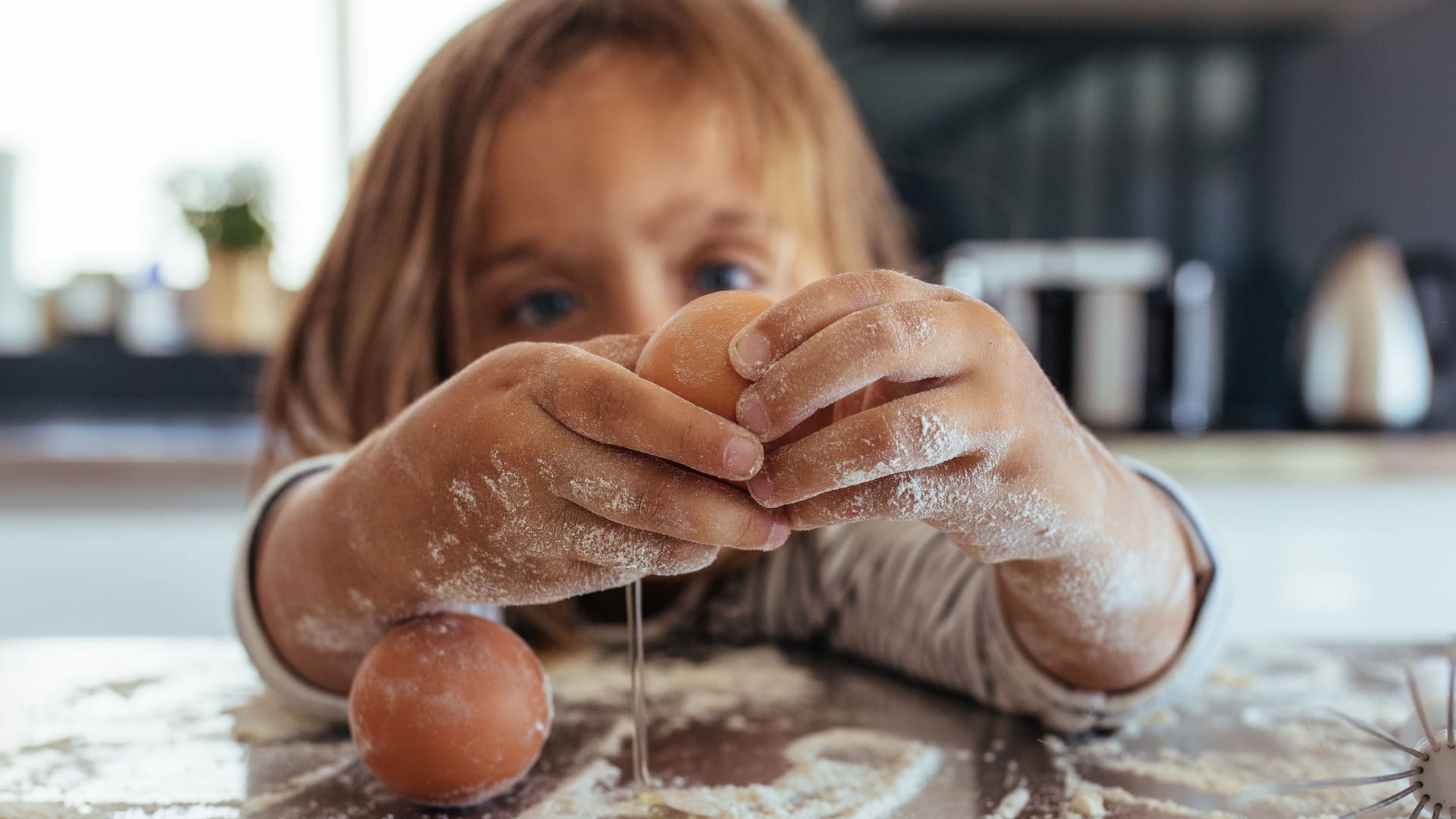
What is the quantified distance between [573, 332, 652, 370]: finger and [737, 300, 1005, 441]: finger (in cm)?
→ 7

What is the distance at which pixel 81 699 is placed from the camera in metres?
0.65

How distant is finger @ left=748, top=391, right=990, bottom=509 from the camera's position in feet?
1.26

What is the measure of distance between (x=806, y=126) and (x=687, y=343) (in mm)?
735

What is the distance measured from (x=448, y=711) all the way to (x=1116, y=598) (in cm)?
33

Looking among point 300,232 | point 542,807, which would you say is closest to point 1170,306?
point 542,807

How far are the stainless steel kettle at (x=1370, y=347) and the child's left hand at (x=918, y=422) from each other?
162 centimetres

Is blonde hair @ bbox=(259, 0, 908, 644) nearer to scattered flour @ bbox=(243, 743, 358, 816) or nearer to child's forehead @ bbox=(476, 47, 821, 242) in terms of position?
child's forehead @ bbox=(476, 47, 821, 242)

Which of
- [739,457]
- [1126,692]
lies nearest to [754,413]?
[739,457]

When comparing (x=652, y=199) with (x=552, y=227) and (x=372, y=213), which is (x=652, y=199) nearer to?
(x=552, y=227)

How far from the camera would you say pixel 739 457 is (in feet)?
1.22

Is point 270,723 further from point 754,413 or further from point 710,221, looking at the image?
point 710,221

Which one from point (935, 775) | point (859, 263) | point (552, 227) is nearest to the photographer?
point (935, 775)

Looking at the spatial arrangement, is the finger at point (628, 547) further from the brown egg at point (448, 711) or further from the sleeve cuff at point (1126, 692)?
the sleeve cuff at point (1126, 692)

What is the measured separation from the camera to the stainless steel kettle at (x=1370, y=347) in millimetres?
1834
